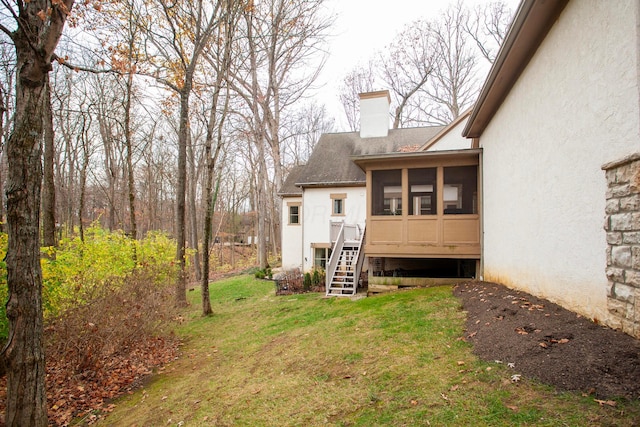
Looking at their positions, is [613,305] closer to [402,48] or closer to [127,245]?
[127,245]

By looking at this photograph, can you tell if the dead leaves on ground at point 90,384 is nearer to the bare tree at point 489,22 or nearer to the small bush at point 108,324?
the small bush at point 108,324

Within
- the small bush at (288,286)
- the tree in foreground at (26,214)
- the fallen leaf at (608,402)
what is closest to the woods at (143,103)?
the tree in foreground at (26,214)

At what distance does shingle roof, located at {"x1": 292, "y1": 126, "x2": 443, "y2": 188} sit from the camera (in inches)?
659

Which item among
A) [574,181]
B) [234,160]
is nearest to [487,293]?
[574,181]

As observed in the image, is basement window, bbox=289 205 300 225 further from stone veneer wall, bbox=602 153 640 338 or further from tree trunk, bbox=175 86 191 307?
stone veneer wall, bbox=602 153 640 338

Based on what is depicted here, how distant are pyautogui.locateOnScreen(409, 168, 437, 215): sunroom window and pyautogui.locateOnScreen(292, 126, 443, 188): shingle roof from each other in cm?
485

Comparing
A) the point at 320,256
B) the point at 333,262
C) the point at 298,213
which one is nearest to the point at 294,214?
the point at 298,213

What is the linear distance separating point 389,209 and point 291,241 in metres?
6.94

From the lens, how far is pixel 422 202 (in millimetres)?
11484

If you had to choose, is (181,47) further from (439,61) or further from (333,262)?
(439,61)

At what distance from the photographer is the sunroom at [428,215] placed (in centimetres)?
873

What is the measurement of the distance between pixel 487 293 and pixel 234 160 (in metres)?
24.6

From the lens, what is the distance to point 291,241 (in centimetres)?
1770

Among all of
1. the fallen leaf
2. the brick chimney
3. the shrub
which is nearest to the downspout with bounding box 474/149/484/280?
the fallen leaf
